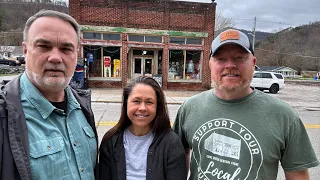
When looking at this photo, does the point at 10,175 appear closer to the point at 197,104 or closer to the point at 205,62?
the point at 197,104

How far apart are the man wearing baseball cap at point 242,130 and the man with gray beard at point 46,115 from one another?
35.2 inches

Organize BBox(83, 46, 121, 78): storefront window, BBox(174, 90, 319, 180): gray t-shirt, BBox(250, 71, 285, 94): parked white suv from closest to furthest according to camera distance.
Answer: BBox(174, 90, 319, 180): gray t-shirt
BBox(83, 46, 121, 78): storefront window
BBox(250, 71, 285, 94): parked white suv

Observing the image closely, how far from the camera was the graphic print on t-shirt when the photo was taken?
1677 mm

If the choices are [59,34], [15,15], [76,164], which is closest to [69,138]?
[76,164]

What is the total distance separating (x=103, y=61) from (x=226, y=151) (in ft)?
50.3

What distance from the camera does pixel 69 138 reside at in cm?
171

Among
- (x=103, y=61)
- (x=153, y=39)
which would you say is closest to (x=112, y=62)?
(x=103, y=61)

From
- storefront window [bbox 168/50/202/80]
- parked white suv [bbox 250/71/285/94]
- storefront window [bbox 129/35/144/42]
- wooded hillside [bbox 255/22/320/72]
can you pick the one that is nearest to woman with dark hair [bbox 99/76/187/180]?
storefront window [bbox 129/35/144/42]

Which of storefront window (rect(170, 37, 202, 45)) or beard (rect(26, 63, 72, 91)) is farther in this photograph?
storefront window (rect(170, 37, 202, 45))

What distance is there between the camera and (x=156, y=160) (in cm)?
192

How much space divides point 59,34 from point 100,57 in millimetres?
15053

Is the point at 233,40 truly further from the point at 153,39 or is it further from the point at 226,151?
the point at 153,39

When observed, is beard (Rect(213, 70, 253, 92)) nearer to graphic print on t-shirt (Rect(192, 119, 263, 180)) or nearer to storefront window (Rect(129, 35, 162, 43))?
graphic print on t-shirt (Rect(192, 119, 263, 180))

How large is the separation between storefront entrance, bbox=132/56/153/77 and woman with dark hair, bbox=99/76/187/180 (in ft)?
48.8
